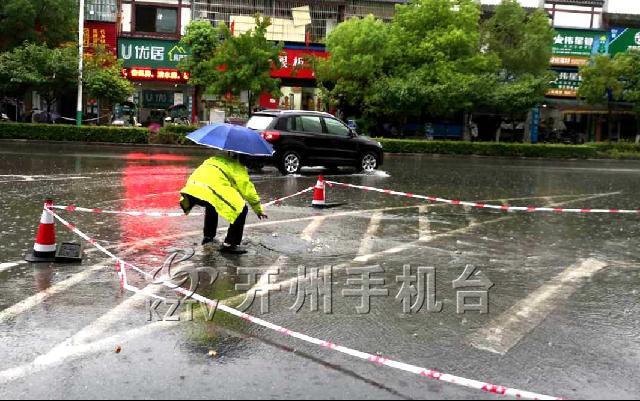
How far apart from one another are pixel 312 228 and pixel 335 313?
164 inches

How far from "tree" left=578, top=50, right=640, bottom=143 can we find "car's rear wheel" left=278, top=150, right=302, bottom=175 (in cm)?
2361

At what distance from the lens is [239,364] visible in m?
4.59

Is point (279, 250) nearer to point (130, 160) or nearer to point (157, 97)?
point (130, 160)

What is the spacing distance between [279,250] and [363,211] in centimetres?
375

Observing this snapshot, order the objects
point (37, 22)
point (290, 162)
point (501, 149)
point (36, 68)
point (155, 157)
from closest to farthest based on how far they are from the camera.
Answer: point (290, 162) < point (155, 157) < point (36, 68) < point (501, 149) < point (37, 22)

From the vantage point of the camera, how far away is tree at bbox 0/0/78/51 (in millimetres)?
30734

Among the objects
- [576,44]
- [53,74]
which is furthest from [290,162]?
[576,44]

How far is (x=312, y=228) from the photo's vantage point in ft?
32.7

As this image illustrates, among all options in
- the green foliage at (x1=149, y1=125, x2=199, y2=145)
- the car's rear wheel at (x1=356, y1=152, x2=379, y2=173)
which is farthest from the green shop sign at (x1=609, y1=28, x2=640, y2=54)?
the car's rear wheel at (x1=356, y1=152, x2=379, y2=173)

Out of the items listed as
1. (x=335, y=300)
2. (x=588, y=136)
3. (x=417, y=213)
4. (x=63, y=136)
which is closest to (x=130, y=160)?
(x=63, y=136)

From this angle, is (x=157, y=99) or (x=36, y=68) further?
(x=157, y=99)

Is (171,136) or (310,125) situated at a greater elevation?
(310,125)

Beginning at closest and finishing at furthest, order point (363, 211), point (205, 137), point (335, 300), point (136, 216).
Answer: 1. point (335, 300)
2. point (205, 137)
3. point (136, 216)
4. point (363, 211)

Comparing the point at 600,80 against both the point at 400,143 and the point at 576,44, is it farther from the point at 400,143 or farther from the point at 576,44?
the point at 400,143
